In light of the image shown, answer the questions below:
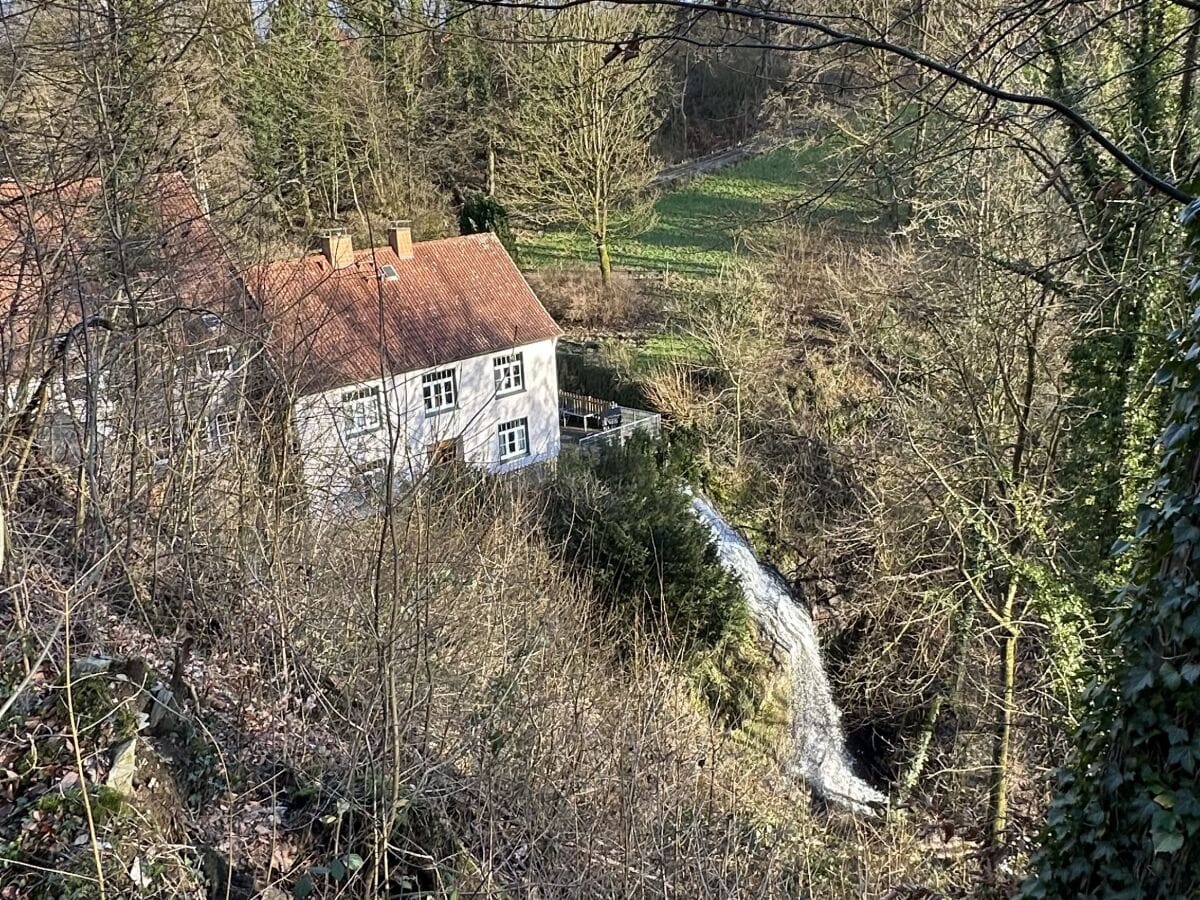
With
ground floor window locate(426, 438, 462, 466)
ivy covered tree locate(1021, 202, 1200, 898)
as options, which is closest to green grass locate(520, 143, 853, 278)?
ground floor window locate(426, 438, 462, 466)

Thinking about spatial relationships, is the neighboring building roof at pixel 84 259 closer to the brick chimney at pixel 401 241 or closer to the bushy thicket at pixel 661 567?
the bushy thicket at pixel 661 567

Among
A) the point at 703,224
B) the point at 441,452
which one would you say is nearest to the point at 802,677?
the point at 441,452

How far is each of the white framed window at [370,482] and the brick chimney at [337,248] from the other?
212 inches

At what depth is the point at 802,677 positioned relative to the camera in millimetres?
14352

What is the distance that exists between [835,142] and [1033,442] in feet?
39.7

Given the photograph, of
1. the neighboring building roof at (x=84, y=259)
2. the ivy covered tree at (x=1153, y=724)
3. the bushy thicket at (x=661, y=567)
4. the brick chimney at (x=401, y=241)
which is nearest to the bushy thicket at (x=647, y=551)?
the bushy thicket at (x=661, y=567)

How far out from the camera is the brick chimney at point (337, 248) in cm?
1247

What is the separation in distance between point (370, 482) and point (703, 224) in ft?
81.1

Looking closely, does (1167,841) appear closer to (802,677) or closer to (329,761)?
(329,761)

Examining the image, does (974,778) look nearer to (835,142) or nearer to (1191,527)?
(1191,527)

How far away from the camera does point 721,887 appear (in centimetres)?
433

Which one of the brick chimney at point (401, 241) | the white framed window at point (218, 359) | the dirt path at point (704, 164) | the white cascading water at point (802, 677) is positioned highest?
the dirt path at point (704, 164)

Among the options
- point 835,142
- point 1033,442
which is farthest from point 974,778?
point 835,142

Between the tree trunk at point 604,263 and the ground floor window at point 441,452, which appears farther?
the tree trunk at point 604,263
